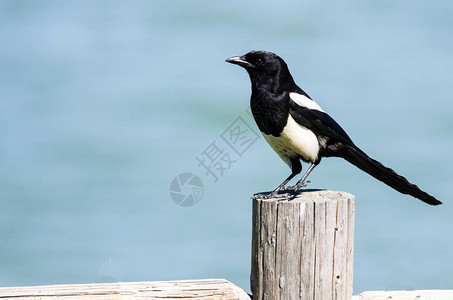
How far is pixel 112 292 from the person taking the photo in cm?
208

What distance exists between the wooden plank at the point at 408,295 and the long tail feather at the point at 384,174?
1.70ft

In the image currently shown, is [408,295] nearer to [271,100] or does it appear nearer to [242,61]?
[271,100]

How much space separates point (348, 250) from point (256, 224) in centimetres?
38

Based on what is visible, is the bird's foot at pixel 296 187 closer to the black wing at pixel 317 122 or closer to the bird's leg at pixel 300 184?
the bird's leg at pixel 300 184

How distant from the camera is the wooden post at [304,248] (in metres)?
2.19

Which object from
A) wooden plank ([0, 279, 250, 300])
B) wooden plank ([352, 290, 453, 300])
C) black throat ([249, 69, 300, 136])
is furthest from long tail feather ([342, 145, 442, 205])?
wooden plank ([0, 279, 250, 300])

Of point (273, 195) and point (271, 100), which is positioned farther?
point (271, 100)

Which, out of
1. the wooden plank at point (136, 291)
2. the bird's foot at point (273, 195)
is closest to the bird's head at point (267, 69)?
the bird's foot at point (273, 195)

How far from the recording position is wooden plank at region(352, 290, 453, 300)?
2.44 meters

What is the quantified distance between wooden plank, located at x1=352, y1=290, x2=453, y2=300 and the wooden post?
221mm

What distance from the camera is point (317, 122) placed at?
3.16 m

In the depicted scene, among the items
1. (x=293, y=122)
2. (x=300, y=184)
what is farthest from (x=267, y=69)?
(x=300, y=184)

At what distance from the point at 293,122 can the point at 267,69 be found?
13.1 inches

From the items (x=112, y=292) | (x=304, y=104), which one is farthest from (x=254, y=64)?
(x=112, y=292)
